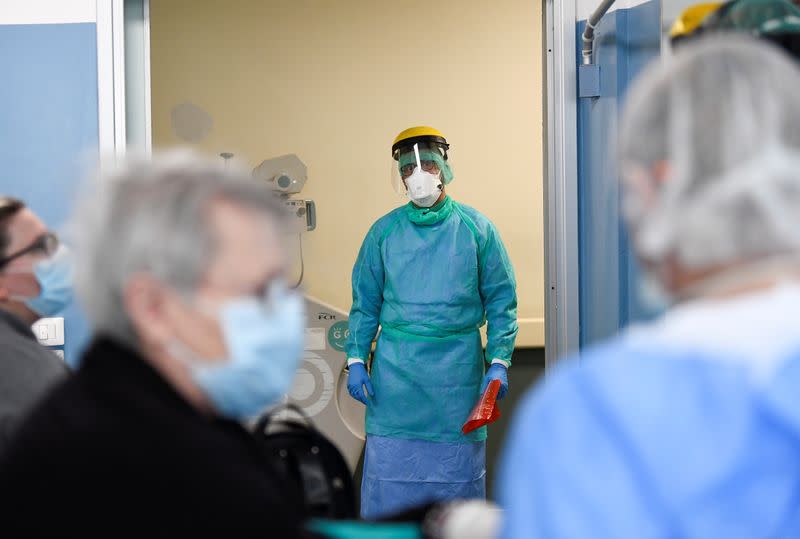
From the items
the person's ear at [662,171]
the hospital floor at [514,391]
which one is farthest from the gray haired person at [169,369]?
the hospital floor at [514,391]

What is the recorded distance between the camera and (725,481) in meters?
0.67

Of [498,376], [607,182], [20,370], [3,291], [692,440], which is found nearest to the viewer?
[692,440]

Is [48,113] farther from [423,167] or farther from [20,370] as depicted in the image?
[423,167]

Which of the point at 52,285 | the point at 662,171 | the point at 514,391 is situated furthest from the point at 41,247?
the point at 514,391

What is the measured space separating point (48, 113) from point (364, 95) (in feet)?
5.72

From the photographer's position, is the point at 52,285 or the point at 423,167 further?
the point at 423,167

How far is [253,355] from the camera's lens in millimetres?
907

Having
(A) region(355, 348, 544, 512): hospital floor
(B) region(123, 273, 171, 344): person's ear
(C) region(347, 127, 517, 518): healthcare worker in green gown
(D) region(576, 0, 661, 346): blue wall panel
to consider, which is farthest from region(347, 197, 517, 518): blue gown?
(B) region(123, 273, 171, 344): person's ear

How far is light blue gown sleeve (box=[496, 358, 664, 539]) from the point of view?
679 millimetres

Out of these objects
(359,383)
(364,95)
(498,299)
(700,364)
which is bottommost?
(359,383)

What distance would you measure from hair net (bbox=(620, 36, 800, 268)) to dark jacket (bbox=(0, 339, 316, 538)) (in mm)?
460

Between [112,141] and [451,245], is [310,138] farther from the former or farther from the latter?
[112,141]

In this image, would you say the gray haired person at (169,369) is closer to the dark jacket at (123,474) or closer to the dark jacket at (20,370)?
the dark jacket at (123,474)

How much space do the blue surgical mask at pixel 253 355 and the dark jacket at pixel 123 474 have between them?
75mm
